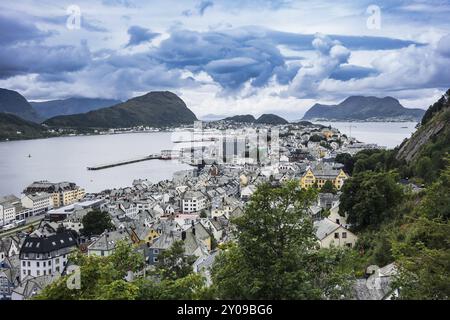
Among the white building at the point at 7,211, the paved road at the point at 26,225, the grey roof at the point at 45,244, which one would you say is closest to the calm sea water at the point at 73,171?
the white building at the point at 7,211

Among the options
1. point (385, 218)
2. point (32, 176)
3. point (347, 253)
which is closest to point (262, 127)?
point (32, 176)

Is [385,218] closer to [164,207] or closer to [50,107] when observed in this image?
[164,207]

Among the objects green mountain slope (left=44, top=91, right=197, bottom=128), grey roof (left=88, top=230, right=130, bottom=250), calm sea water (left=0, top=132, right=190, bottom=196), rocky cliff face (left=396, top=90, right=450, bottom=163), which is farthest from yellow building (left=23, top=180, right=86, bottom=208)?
green mountain slope (left=44, top=91, right=197, bottom=128)

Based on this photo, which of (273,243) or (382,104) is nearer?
Answer: (273,243)

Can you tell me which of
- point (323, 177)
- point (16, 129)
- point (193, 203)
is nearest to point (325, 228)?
point (193, 203)

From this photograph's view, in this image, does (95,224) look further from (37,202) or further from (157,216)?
(37,202)

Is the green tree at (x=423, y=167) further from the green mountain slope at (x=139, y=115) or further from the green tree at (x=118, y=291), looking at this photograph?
the green mountain slope at (x=139, y=115)
